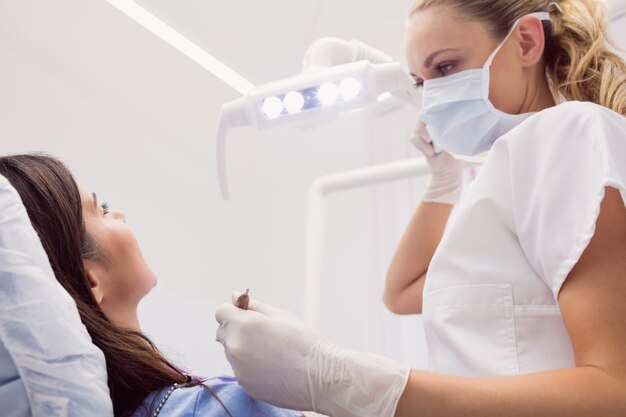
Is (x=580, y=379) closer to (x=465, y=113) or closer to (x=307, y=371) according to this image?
(x=307, y=371)

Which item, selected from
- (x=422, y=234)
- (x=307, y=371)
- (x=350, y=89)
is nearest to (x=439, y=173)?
(x=422, y=234)

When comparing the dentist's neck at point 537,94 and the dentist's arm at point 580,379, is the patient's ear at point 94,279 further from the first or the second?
the dentist's neck at point 537,94

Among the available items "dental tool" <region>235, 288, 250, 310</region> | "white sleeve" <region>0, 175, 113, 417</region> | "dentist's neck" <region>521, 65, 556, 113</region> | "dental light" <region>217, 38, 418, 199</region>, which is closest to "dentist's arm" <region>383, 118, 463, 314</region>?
"dental light" <region>217, 38, 418, 199</region>

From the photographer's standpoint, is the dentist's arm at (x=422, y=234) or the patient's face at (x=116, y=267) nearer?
the patient's face at (x=116, y=267)

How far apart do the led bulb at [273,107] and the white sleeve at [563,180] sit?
77 centimetres

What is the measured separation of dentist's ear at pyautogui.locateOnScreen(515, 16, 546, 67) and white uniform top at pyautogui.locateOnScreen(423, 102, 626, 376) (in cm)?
26

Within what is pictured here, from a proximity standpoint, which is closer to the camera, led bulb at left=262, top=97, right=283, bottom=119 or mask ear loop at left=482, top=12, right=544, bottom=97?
mask ear loop at left=482, top=12, right=544, bottom=97

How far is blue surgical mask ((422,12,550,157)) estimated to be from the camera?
1.24 meters

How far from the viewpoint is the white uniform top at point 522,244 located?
2.91 ft

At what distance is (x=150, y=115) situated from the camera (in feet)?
9.64

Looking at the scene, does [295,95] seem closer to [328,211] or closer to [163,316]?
[163,316]

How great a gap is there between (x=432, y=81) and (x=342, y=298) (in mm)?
1975

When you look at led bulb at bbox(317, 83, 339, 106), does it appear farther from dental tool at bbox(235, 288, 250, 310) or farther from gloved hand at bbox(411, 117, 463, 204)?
dental tool at bbox(235, 288, 250, 310)

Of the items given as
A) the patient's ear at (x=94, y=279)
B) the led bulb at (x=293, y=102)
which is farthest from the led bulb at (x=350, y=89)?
the patient's ear at (x=94, y=279)
